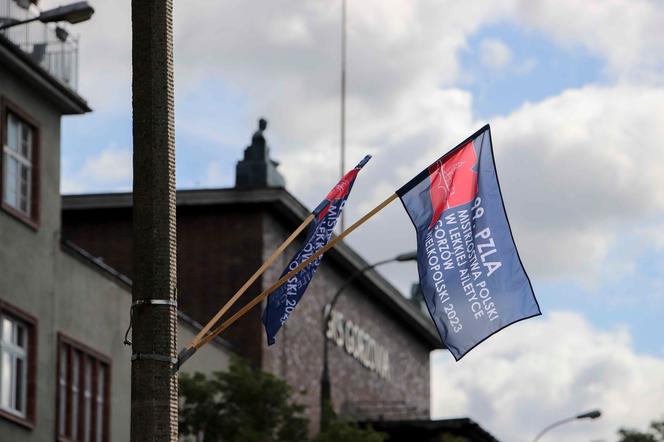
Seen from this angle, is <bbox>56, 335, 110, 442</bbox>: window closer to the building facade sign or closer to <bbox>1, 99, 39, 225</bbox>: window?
<bbox>1, 99, 39, 225</bbox>: window

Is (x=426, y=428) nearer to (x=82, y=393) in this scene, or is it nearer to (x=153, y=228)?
(x=82, y=393)

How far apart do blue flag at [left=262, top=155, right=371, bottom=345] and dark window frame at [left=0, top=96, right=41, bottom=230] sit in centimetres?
1941

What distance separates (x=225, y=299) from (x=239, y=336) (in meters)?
1.15

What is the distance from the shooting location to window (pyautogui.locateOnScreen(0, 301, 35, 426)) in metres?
35.3

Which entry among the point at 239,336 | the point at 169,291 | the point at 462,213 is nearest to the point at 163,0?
the point at 169,291

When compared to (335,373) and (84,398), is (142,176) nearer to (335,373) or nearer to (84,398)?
(84,398)

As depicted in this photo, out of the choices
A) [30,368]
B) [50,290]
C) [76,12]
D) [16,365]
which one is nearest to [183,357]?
[76,12]

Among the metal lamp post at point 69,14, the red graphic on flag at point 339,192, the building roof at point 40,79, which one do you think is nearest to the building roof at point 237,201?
the building roof at point 40,79

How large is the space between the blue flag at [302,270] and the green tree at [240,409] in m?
24.8

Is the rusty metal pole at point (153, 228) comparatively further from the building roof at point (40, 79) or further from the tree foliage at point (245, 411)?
the tree foliage at point (245, 411)

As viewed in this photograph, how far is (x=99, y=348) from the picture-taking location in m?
39.9

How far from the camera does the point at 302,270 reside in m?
16.6

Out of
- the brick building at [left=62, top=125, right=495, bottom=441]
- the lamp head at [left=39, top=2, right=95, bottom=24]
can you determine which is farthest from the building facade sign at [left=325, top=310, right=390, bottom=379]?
the lamp head at [left=39, top=2, right=95, bottom=24]

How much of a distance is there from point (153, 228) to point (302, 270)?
3.48 meters
